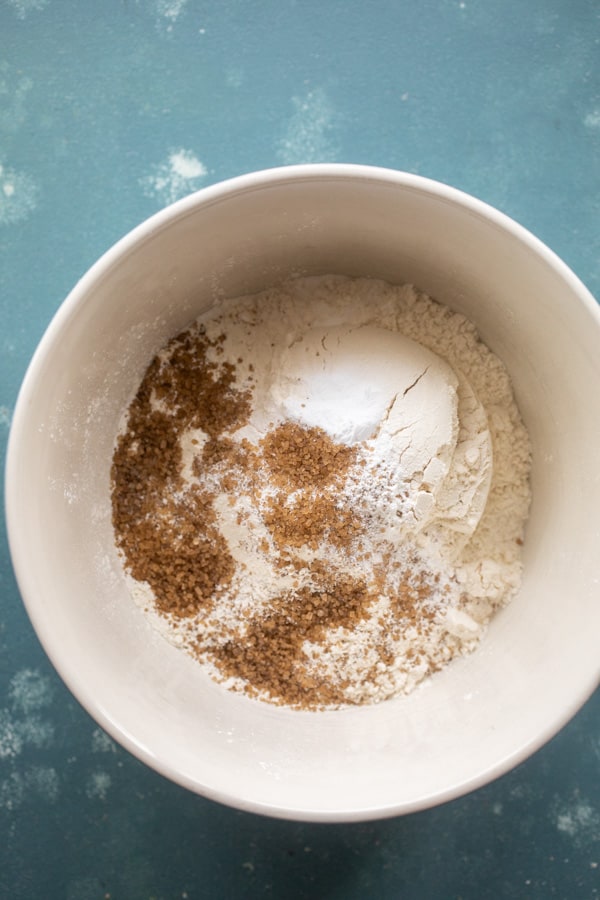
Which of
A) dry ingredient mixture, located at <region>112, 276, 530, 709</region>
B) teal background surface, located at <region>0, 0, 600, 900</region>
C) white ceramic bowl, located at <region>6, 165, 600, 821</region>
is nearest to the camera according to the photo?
white ceramic bowl, located at <region>6, 165, 600, 821</region>

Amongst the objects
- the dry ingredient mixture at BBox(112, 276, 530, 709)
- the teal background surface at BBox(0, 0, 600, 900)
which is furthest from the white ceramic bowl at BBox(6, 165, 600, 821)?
the teal background surface at BBox(0, 0, 600, 900)

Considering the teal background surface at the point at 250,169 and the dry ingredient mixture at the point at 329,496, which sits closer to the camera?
the dry ingredient mixture at the point at 329,496

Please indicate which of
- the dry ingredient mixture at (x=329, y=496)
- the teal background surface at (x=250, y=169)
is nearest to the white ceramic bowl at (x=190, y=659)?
the dry ingredient mixture at (x=329, y=496)

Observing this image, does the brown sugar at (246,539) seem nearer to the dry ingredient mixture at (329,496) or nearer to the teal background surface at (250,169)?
the dry ingredient mixture at (329,496)

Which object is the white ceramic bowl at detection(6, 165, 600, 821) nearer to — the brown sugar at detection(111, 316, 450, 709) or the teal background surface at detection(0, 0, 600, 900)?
the brown sugar at detection(111, 316, 450, 709)

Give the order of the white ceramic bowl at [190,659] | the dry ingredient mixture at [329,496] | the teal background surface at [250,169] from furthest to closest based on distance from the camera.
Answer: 1. the teal background surface at [250,169]
2. the dry ingredient mixture at [329,496]
3. the white ceramic bowl at [190,659]
